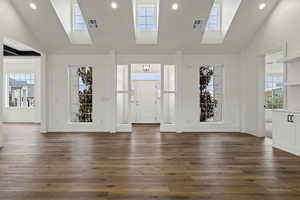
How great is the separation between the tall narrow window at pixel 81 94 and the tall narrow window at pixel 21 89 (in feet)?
14.5

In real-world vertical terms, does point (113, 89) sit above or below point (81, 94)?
above

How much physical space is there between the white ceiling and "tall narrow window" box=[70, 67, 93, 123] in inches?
26.8

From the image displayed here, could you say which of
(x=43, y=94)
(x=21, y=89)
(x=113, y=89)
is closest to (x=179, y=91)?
(x=113, y=89)

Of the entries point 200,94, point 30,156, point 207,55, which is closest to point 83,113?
point 30,156

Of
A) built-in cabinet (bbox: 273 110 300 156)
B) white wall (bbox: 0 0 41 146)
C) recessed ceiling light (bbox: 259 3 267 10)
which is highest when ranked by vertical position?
recessed ceiling light (bbox: 259 3 267 10)

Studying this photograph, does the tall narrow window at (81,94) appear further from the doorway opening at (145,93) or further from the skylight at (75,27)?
the doorway opening at (145,93)

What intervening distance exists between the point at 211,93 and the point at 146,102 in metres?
3.50

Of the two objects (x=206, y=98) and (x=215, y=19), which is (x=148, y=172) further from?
(x=215, y=19)

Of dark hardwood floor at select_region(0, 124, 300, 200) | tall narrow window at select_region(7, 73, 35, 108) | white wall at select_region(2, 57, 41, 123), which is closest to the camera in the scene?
dark hardwood floor at select_region(0, 124, 300, 200)

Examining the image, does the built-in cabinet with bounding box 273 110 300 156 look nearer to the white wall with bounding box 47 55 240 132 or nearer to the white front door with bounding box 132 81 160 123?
the white wall with bounding box 47 55 240 132

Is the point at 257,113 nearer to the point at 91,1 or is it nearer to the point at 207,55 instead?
the point at 207,55

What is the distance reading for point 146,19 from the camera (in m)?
7.03

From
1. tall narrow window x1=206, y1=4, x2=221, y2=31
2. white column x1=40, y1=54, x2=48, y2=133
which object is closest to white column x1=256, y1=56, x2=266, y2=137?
tall narrow window x1=206, y1=4, x2=221, y2=31

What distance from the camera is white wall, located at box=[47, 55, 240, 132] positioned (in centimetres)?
728
